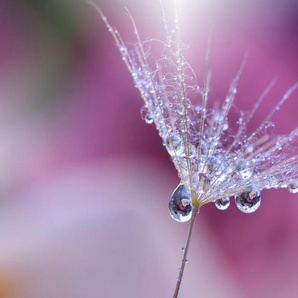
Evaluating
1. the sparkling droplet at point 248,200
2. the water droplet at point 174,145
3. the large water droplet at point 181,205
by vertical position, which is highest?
the water droplet at point 174,145

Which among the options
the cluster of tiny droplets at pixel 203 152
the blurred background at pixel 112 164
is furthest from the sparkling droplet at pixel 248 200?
the blurred background at pixel 112 164

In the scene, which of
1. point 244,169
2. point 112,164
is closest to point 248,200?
point 244,169

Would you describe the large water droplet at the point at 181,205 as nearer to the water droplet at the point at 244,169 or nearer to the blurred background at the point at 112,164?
the water droplet at the point at 244,169

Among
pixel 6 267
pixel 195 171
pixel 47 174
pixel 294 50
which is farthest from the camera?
pixel 294 50

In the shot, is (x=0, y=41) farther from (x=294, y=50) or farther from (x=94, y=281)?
(x=294, y=50)

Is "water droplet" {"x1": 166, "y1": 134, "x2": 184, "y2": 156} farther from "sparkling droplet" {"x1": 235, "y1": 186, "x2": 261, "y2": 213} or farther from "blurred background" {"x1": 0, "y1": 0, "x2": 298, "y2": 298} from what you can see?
"blurred background" {"x1": 0, "y1": 0, "x2": 298, "y2": 298}

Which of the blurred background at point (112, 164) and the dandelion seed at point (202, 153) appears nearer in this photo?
the dandelion seed at point (202, 153)

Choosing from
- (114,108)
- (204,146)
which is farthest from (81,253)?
(204,146)
